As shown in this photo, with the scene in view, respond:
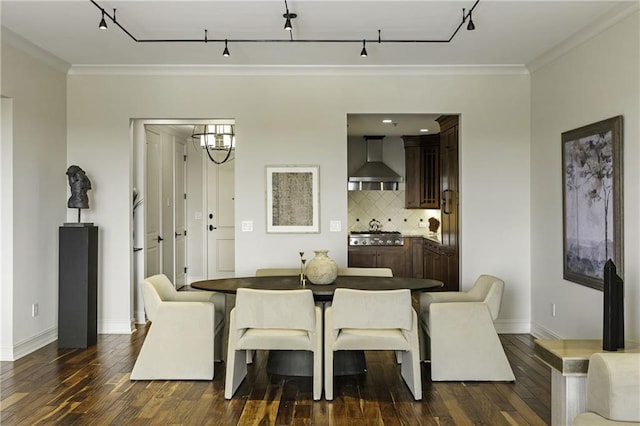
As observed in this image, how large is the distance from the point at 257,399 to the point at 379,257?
198 inches

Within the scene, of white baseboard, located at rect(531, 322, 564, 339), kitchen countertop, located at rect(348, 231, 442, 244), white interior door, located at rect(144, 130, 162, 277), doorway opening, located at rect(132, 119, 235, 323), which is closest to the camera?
white baseboard, located at rect(531, 322, 564, 339)

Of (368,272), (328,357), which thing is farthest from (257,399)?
(368,272)

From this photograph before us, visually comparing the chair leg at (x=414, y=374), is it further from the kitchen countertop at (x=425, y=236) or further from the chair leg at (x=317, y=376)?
the kitchen countertop at (x=425, y=236)

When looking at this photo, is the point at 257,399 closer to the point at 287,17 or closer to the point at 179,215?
the point at 287,17

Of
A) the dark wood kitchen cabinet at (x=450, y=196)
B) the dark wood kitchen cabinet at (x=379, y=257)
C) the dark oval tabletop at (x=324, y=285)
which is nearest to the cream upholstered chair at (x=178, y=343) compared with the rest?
the dark oval tabletop at (x=324, y=285)

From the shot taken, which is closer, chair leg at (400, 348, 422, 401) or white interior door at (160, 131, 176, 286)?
chair leg at (400, 348, 422, 401)

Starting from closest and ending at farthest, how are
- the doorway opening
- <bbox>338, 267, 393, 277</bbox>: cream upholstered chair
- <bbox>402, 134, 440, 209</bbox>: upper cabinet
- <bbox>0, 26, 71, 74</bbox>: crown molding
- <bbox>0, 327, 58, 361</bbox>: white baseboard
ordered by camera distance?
<bbox>0, 26, 71, 74</bbox>: crown molding
<bbox>0, 327, 58, 361</bbox>: white baseboard
<bbox>338, 267, 393, 277</bbox>: cream upholstered chair
the doorway opening
<bbox>402, 134, 440, 209</bbox>: upper cabinet

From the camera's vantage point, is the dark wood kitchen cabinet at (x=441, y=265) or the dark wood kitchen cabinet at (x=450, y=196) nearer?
the dark wood kitchen cabinet at (x=450, y=196)

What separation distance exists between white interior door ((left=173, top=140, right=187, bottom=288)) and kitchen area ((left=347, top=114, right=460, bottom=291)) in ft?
9.00

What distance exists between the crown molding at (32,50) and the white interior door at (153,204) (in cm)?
147

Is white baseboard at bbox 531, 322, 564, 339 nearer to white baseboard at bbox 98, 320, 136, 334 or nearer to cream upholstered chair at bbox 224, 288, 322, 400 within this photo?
cream upholstered chair at bbox 224, 288, 322, 400

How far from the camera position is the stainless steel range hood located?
8.94 m

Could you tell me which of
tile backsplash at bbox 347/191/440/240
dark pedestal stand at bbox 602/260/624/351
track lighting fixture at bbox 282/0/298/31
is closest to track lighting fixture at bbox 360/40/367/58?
track lighting fixture at bbox 282/0/298/31

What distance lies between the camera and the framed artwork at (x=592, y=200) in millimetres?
3932
